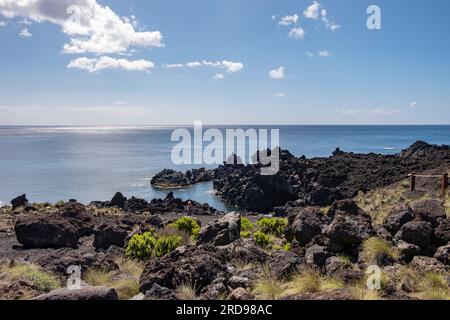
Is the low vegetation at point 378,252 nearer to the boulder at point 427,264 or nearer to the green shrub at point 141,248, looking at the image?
the boulder at point 427,264

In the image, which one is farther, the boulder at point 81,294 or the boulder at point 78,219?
the boulder at point 78,219

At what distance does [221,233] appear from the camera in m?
13.0

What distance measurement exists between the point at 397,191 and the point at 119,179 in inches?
2150

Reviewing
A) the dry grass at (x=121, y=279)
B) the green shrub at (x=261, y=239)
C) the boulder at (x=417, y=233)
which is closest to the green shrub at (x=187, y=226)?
the green shrub at (x=261, y=239)

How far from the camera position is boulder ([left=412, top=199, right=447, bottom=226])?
433 inches

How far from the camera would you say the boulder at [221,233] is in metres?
12.8

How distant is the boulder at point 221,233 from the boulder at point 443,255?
5.93 m

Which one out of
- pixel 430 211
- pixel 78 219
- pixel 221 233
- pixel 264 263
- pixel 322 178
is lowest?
pixel 322 178

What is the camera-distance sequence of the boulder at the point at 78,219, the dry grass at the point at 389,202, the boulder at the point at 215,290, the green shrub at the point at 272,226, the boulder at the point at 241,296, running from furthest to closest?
the dry grass at the point at 389,202 < the boulder at the point at 78,219 < the green shrub at the point at 272,226 < the boulder at the point at 215,290 < the boulder at the point at 241,296

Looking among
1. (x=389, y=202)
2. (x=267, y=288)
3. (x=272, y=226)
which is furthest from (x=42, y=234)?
(x=389, y=202)

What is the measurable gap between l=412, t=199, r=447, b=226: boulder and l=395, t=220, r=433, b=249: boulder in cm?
98

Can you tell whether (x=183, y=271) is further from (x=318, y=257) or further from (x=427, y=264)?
(x=427, y=264)

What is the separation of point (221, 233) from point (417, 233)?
5.83m

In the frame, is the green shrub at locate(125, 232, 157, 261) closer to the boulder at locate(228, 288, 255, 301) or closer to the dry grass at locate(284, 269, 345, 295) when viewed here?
the dry grass at locate(284, 269, 345, 295)
